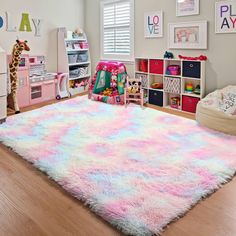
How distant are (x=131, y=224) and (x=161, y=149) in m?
1.21

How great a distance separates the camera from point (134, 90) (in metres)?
4.51

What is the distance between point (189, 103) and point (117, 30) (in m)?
2.14

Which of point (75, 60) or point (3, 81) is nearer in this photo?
point (3, 81)

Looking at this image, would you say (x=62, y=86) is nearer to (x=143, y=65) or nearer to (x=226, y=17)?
(x=143, y=65)

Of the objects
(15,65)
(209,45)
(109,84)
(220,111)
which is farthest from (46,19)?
(220,111)

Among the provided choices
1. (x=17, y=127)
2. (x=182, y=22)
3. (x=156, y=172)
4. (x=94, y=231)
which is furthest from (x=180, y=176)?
(x=182, y=22)

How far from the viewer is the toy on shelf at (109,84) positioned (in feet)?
15.3

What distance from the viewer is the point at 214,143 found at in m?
2.87

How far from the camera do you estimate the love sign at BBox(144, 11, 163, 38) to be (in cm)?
448

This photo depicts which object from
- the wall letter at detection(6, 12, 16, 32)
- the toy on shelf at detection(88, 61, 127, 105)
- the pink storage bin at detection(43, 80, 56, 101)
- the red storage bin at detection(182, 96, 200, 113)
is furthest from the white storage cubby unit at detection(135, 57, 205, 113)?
the wall letter at detection(6, 12, 16, 32)

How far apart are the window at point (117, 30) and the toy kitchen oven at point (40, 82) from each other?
1.27 meters

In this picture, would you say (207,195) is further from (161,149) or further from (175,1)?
(175,1)

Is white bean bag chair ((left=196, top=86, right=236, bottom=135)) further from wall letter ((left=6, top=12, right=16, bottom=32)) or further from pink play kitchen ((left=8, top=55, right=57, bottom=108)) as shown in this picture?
wall letter ((left=6, top=12, right=16, bottom=32))

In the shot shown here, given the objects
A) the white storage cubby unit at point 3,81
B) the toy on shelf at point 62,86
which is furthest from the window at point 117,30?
the white storage cubby unit at point 3,81
